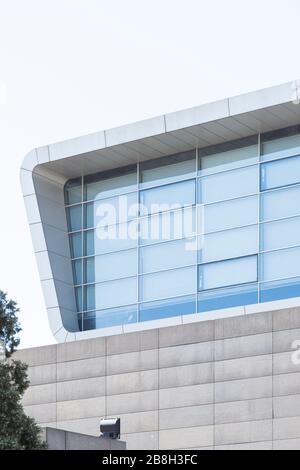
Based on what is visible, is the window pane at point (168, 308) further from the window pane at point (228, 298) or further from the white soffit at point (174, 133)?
the white soffit at point (174, 133)

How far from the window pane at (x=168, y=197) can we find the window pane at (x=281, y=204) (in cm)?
252

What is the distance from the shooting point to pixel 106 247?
4241 centimetres

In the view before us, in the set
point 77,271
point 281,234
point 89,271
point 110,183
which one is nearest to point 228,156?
point 281,234

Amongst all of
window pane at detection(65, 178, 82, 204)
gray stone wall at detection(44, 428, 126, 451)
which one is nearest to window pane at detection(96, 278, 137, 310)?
window pane at detection(65, 178, 82, 204)

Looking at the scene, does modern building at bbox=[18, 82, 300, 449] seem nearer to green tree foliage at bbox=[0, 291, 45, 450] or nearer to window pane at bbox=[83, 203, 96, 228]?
window pane at bbox=[83, 203, 96, 228]

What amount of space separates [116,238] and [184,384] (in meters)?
6.32

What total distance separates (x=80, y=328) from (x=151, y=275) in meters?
3.12

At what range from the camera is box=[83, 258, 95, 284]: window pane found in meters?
42.7

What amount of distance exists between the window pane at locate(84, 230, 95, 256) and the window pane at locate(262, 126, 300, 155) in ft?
21.4

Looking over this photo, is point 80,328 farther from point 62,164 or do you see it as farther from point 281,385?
point 281,385

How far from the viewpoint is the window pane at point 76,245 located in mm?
43062

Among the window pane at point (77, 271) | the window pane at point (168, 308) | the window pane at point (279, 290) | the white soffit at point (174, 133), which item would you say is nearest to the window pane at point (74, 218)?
the window pane at point (77, 271)

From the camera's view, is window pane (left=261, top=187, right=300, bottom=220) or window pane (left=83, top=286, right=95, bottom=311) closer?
window pane (left=261, top=187, right=300, bottom=220)
